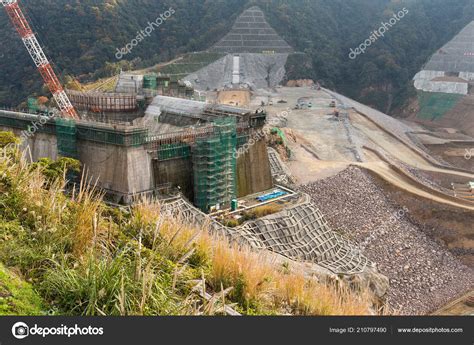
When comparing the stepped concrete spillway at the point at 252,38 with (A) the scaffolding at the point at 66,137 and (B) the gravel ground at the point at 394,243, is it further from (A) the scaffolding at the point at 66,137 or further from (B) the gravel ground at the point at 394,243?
(A) the scaffolding at the point at 66,137

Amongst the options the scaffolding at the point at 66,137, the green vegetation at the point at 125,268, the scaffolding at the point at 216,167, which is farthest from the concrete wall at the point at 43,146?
the green vegetation at the point at 125,268

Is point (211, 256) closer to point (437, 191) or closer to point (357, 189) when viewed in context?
point (357, 189)

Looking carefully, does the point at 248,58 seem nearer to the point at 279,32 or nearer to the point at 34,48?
the point at 279,32

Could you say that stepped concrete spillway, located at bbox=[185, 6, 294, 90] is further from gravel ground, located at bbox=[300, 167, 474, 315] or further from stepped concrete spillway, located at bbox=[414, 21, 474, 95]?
gravel ground, located at bbox=[300, 167, 474, 315]

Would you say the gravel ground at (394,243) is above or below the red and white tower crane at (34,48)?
below

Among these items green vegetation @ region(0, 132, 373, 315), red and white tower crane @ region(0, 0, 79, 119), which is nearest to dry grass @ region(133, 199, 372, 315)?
green vegetation @ region(0, 132, 373, 315)
